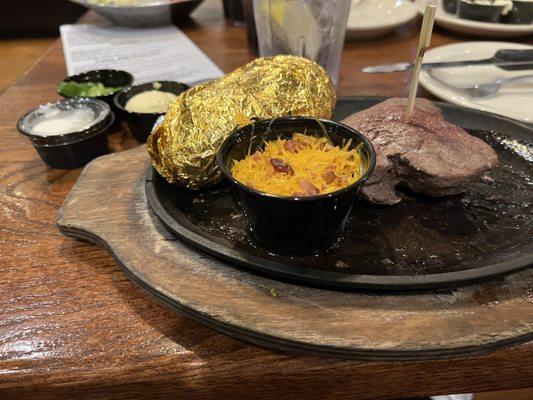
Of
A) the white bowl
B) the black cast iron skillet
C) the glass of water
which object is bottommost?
the black cast iron skillet

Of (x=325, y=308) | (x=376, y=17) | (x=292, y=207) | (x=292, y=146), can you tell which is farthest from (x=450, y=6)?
(x=325, y=308)

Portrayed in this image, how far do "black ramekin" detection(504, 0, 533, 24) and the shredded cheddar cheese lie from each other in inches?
78.6

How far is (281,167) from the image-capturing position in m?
1.16

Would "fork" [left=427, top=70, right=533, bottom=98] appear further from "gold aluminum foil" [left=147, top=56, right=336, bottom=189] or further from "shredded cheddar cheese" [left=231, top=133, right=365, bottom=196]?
"shredded cheddar cheese" [left=231, top=133, right=365, bottom=196]

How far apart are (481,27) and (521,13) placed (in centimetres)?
23

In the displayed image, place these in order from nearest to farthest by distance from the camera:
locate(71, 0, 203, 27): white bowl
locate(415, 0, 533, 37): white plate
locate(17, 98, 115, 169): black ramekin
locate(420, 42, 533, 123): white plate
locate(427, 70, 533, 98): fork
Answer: locate(17, 98, 115, 169): black ramekin, locate(420, 42, 533, 123): white plate, locate(427, 70, 533, 98): fork, locate(415, 0, 533, 37): white plate, locate(71, 0, 203, 27): white bowl

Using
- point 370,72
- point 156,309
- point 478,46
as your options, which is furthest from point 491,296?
point 478,46

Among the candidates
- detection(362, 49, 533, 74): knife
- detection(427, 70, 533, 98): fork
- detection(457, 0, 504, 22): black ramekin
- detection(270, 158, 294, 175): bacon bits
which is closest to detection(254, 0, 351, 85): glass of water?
detection(362, 49, 533, 74): knife

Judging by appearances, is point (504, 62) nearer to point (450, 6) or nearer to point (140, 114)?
point (450, 6)

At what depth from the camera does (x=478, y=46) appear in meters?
2.41

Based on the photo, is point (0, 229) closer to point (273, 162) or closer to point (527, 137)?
point (273, 162)

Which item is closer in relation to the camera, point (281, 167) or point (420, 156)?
point (281, 167)

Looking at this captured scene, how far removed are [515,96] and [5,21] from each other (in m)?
4.82

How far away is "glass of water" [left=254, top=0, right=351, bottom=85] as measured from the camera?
1.88m
